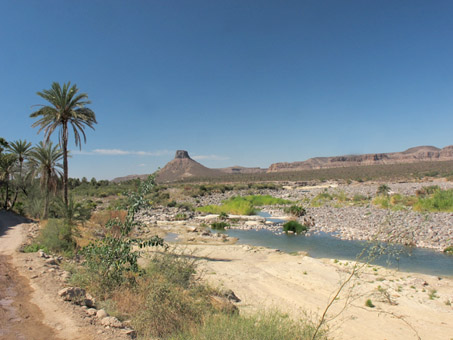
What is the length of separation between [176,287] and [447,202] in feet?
88.0

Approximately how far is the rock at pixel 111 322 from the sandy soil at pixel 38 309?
14 cm

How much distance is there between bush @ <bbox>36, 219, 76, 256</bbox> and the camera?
43.3 feet

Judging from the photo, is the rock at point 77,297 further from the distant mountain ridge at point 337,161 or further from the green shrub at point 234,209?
the distant mountain ridge at point 337,161

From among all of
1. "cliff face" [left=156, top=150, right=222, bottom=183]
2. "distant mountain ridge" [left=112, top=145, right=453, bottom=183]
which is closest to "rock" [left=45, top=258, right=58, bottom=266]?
"cliff face" [left=156, top=150, right=222, bottom=183]

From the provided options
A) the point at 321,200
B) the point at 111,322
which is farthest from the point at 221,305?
the point at 321,200

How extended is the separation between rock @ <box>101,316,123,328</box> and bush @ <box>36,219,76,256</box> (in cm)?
814

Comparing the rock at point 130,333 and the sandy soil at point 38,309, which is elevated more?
the sandy soil at point 38,309

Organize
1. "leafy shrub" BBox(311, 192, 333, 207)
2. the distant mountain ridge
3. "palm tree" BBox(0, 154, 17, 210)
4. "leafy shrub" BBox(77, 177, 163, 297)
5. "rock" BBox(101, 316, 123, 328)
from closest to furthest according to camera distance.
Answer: "rock" BBox(101, 316, 123, 328) < "leafy shrub" BBox(77, 177, 163, 297) < "palm tree" BBox(0, 154, 17, 210) < "leafy shrub" BBox(311, 192, 333, 207) < the distant mountain ridge

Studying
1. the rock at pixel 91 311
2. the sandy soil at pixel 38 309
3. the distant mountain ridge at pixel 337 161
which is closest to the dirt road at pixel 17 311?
the sandy soil at pixel 38 309

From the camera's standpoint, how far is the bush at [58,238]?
43.3 ft

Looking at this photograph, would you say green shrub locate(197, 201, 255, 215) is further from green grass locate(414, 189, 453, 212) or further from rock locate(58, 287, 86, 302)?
rock locate(58, 287, 86, 302)

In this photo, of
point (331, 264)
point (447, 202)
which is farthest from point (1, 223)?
point (447, 202)

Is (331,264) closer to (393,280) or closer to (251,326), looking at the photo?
(393,280)

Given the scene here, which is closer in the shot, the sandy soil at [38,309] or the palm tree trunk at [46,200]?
the sandy soil at [38,309]
